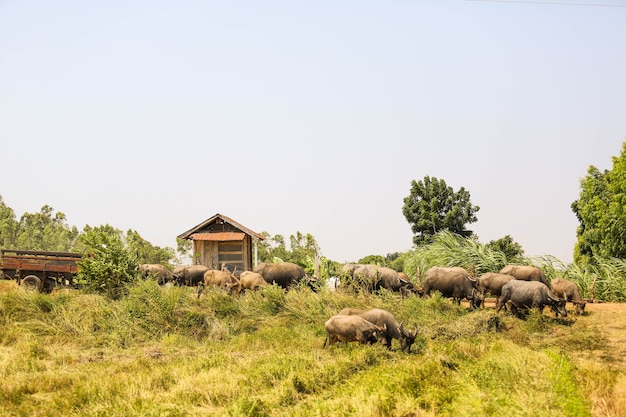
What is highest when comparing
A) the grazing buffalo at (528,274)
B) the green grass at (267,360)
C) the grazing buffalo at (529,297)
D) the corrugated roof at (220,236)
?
the corrugated roof at (220,236)

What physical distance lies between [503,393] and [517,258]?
881 inches

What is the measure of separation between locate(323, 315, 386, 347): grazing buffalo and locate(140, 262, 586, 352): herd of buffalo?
0.03 meters

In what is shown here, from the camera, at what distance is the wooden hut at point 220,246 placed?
3112cm

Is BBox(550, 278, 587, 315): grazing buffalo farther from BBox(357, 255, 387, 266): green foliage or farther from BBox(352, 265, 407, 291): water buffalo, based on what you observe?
BBox(357, 255, 387, 266): green foliage

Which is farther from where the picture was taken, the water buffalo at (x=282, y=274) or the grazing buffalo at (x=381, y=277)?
the water buffalo at (x=282, y=274)

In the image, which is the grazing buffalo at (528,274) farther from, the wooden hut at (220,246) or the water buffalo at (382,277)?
the wooden hut at (220,246)

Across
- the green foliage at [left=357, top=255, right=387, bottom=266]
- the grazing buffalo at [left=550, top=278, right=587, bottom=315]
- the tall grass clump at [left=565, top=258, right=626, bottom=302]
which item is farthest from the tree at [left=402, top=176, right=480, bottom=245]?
the grazing buffalo at [left=550, top=278, right=587, bottom=315]

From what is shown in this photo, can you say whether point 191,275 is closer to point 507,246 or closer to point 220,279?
point 220,279

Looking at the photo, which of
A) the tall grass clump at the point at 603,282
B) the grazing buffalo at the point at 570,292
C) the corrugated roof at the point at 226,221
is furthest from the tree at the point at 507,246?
the corrugated roof at the point at 226,221

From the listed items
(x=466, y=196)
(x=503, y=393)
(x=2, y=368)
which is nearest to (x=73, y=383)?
(x=2, y=368)

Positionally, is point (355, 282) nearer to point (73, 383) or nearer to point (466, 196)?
point (73, 383)

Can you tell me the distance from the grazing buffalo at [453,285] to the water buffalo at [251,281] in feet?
22.9

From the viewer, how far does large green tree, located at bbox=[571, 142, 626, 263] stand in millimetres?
34875

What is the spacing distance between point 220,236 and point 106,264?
8834mm
